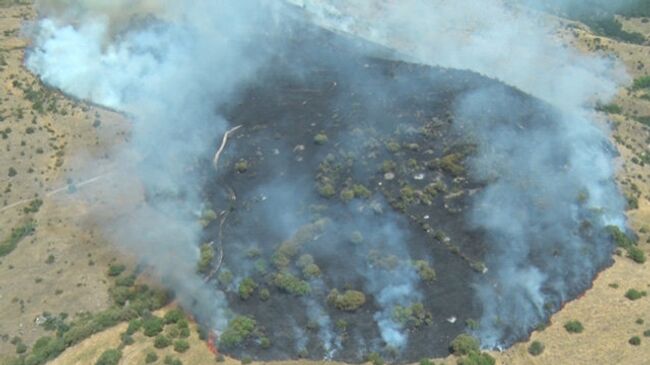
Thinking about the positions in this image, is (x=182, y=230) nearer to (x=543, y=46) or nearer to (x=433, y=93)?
(x=433, y=93)

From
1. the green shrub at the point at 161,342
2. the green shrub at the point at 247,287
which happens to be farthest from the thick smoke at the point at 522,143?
the green shrub at the point at 161,342

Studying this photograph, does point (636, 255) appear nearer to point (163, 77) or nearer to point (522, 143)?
point (522, 143)

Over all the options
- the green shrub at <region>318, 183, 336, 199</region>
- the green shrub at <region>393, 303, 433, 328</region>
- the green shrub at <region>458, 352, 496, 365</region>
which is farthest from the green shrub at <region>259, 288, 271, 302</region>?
the green shrub at <region>458, 352, 496, 365</region>

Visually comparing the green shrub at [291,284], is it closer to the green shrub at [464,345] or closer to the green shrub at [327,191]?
the green shrub at [327,191]

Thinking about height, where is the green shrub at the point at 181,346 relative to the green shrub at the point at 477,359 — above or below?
below

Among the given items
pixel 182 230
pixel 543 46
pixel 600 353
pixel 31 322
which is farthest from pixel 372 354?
pixel 543 46
